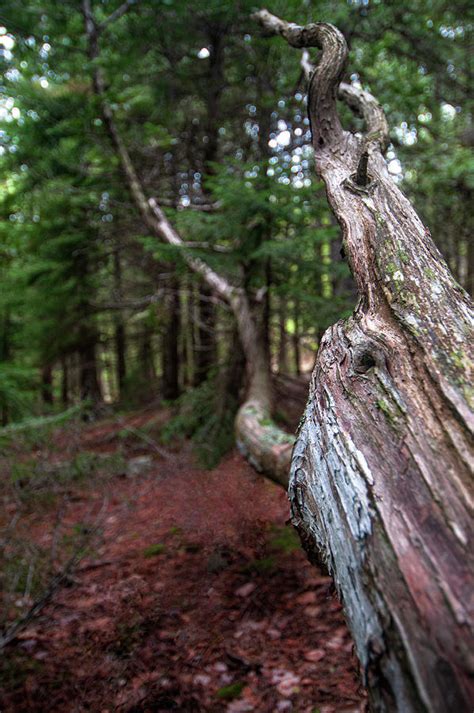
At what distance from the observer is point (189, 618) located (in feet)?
11.6

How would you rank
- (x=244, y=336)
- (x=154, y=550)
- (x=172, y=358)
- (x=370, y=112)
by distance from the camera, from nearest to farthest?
(x=370, y=112) < (x=154, y=550) < (x=244, y=336) < (x=172, y=358)

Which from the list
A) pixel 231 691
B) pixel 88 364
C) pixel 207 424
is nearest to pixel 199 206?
pixel 207 424

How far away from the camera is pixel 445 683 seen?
3.14ft

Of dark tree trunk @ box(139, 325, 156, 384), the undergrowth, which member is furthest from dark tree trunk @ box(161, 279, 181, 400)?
the undergrowth

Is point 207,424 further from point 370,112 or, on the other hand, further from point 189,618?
point 370,112

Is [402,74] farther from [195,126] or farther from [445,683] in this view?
[445,683]

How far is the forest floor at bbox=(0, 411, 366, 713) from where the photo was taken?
9.15ft

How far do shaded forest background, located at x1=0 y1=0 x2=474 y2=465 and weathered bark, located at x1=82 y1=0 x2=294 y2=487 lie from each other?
0.19m

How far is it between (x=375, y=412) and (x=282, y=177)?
14.9 feet

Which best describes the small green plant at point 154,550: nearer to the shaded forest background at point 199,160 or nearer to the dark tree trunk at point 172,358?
the shaded forest background at point 199,160

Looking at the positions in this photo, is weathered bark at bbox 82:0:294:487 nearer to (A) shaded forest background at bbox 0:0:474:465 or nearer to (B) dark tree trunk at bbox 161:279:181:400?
(A) shaded forest background at bbox 0:0:474:465

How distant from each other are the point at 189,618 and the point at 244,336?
11.3 feet

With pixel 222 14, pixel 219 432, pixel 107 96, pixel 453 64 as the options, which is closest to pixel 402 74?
pixel 453 64

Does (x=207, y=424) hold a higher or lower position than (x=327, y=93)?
lower
